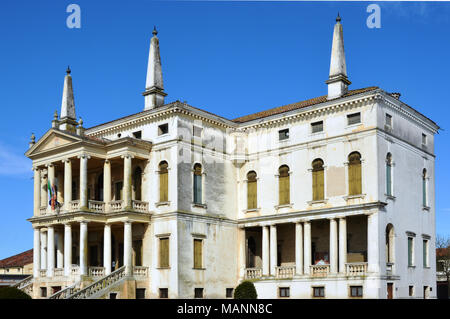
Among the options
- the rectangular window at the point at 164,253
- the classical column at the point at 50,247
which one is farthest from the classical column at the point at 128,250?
the classical column at the point at 50,247

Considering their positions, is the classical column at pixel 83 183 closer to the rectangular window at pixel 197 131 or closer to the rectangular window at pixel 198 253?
the rectangular window at pixel 197 131

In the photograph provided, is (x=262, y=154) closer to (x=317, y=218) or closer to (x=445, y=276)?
(x=317, y=218)

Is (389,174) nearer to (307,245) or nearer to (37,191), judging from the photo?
(307,245)

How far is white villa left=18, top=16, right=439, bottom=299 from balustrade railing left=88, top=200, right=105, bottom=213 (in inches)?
3.4

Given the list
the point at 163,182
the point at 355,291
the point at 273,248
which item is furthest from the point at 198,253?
the point at 355,291

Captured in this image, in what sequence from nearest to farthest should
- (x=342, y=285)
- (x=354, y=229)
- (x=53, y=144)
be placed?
(x=342, y=285)
(x=354, y=229)
(x=53, y=144)

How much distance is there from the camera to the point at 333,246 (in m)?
37.2

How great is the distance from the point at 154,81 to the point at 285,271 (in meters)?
15.8

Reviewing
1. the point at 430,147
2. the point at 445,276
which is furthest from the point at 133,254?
the point at 445,276

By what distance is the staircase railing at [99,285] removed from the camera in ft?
Answer: 113

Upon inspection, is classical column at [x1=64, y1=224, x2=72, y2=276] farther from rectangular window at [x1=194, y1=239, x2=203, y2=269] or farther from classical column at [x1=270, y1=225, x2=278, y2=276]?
Result: classical column at [x1=270, y1=225, x2=278, y2=276]

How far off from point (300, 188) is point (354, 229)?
4138 millimetres

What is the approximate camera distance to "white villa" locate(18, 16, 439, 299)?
120ft

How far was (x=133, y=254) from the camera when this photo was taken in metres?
40.3
